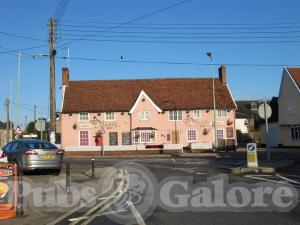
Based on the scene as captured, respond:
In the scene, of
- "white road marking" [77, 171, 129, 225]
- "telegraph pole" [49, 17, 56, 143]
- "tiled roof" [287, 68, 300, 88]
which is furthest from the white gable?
"white road marking" [77, 171, 129, 225]

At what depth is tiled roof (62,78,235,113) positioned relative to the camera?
61.1 meters

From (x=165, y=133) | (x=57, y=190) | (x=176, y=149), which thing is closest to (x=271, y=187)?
(x=57, y=190)

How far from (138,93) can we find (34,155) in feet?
144

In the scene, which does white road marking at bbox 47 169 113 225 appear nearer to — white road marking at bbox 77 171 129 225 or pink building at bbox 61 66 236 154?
white road marking at bbox 77 171 129 225

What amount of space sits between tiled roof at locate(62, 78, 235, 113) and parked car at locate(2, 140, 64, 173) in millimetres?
40270

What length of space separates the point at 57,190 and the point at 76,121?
44971 millimetres

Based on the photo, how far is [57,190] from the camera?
16.2 meters

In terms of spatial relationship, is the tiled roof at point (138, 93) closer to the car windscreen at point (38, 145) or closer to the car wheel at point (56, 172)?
the car wheel at point (56, 172)

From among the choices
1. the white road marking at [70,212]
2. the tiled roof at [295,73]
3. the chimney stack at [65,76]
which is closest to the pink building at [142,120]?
the chimney stack at [65,76]

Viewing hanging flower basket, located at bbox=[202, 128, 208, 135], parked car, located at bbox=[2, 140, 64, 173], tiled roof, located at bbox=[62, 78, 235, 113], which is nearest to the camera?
parked car, located at bbox=[2, 140, 64, 173]

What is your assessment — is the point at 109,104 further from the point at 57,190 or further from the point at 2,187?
the point at 2,187

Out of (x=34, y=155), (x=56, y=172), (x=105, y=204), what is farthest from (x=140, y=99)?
(x=105, y=204)

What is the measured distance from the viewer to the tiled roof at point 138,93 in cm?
6109

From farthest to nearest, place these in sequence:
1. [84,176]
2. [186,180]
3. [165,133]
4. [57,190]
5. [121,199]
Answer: [165,133], [84,176], [186,180], [57,190], [121,199]
